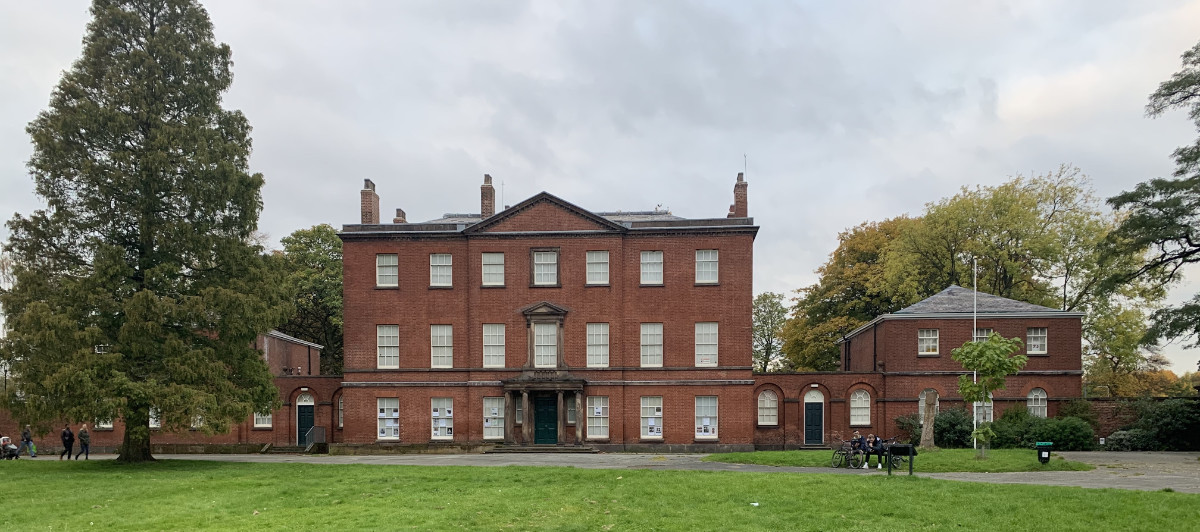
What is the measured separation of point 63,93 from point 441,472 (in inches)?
Result: 714

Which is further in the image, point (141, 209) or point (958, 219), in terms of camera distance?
point (958, 219)

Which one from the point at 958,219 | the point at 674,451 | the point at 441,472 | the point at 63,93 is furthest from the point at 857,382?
the point at 63,93

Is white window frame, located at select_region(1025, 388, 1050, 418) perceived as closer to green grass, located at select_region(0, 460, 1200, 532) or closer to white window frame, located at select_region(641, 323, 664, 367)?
white window frame, located at select_region(641, 323, 664, 367)

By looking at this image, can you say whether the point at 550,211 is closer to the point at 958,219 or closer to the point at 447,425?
the point at 447,425

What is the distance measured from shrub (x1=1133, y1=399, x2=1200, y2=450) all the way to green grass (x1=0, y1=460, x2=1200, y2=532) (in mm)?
21565

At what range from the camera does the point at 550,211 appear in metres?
41.0

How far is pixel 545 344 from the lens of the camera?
4075 centimetres

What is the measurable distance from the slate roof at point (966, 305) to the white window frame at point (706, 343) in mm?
8755

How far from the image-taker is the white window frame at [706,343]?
40562 mm

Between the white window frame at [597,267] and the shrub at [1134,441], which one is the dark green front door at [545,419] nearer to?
the white window frame at [597,267]

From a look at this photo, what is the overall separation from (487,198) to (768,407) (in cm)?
1698

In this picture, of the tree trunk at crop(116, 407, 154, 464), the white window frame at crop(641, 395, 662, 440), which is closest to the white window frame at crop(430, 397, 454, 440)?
the white window frame at crop(641, 395, 662, 440)

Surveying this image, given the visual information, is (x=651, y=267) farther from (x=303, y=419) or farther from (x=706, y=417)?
(x=303, y=419)

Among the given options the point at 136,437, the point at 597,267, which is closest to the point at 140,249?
the point at 136,437
